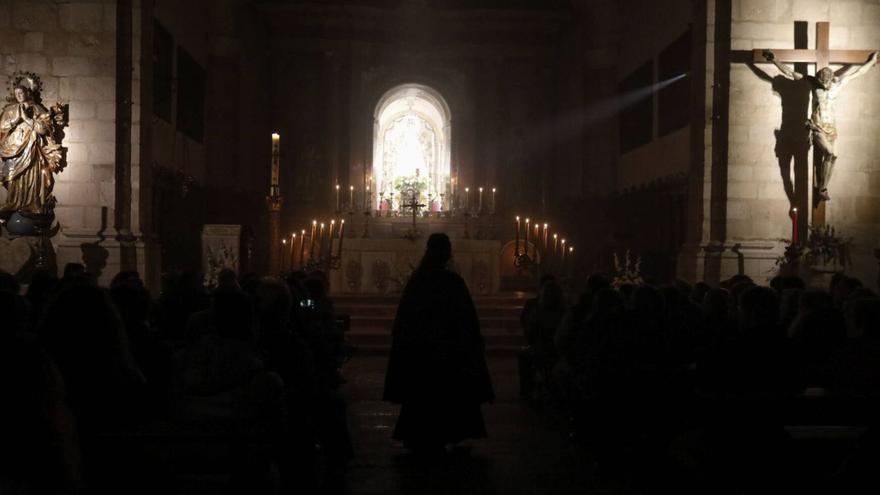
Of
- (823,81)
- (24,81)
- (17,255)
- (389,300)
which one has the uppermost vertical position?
(823,81)

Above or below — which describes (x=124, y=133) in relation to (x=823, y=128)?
below

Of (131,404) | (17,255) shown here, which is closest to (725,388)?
(131,404)

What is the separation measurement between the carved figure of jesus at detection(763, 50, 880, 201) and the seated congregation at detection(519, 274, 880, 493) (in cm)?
552

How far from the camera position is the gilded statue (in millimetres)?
12758

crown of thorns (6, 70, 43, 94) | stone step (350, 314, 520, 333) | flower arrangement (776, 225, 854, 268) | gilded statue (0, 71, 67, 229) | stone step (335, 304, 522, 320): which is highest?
crown of thorns (6, 70, 43, 94)

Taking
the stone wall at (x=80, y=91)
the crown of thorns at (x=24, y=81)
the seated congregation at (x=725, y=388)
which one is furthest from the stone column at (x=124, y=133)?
the seated congregation at (x=725, y=388)

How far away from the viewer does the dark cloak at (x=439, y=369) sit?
7008 mm

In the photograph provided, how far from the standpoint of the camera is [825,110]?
13430mm

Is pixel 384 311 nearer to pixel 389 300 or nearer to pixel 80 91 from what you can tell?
pixel 389 300

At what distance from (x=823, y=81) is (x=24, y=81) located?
37.0 ft

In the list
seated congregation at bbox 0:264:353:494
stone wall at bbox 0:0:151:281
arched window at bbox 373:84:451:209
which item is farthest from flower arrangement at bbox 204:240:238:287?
arched window at bbox 373:84:451:209

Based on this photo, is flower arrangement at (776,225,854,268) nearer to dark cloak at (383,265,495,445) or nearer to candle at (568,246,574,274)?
candle at (568,246,574,274)

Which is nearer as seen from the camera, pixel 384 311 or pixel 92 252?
pixel 92 252

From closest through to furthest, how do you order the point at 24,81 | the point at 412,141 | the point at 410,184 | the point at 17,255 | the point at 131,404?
the point at 131,404 < the point at 17,255 < the point at 24,81 < the point at 410,184 < the point at 412,141
